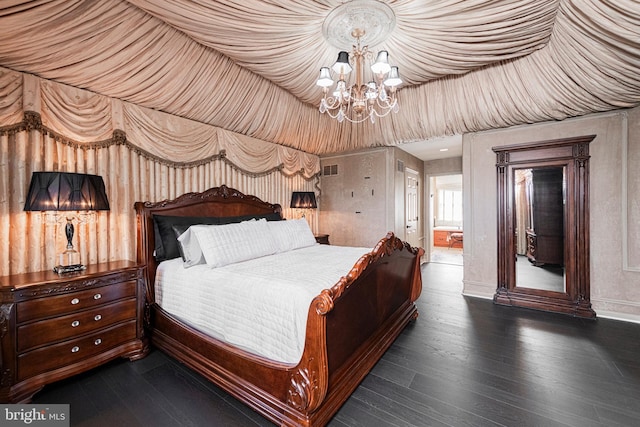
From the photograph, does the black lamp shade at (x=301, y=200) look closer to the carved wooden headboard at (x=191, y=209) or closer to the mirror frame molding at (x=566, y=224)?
the carved wooden headboard at (x=191, y=209)

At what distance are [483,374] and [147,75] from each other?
13.4ft

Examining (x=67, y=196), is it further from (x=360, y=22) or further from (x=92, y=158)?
(x=360, y=22)

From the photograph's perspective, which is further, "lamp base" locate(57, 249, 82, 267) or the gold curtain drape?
"lamp base" locate(57, 249, 82, 267)

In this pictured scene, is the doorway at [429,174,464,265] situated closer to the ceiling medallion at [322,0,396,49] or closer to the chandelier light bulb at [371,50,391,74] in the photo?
the ceiling medallion at [322,0,396,49]

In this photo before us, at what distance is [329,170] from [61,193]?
431cm

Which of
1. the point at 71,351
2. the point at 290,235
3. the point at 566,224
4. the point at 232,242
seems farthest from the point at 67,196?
the point at 566,224

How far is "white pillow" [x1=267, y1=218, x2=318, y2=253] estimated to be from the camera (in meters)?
3.32

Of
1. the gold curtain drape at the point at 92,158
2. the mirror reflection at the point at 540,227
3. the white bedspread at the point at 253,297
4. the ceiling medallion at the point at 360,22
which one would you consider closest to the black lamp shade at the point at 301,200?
the gold curtain drape at the point at 92,158

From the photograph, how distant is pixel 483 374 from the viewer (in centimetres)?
215

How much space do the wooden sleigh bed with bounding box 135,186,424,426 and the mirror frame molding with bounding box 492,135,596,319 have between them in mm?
1766

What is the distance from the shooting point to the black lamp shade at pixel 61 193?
210 cm

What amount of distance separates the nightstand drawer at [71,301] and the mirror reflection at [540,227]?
480 centimetres

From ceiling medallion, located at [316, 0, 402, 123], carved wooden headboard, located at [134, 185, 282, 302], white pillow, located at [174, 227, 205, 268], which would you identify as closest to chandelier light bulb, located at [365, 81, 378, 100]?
ceiling medallion, located at [316, 0, 402, 123]

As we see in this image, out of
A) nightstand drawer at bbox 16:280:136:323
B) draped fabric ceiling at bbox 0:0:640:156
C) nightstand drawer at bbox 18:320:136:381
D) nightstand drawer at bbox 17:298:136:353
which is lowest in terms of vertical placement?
nightstand drawer at bbox 18:320:136:381
